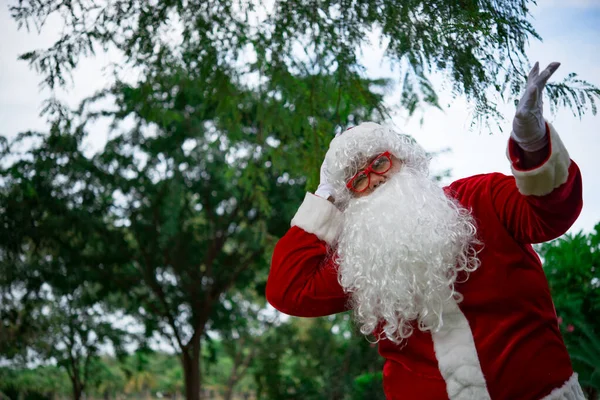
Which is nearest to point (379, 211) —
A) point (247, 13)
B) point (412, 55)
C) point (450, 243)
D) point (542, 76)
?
point (450, 243)

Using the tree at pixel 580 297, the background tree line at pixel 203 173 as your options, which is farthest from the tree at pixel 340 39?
the tree at pixel 580 297

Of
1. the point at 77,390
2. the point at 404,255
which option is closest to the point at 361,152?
the point at 404,255

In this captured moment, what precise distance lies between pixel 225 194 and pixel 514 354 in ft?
25.6

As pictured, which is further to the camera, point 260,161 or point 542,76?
point 260,161

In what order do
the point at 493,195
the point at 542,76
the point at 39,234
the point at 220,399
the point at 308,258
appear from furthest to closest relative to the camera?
the point at 220,399 → the point at 39,234 → the point at 308,258 → the point at 493,195 → the point at 542,76

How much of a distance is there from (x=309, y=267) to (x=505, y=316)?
0.55m


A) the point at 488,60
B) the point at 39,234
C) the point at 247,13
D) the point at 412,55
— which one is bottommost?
the point at 488,60

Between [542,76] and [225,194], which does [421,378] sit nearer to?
[542,76]

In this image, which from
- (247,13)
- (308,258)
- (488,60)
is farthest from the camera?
(247,13)

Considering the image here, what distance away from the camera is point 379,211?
1.71 metres

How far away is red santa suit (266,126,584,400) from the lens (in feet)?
4.69

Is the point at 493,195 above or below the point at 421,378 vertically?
above

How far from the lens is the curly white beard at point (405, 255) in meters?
1.59

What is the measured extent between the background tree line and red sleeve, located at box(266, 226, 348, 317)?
0.84 metres
